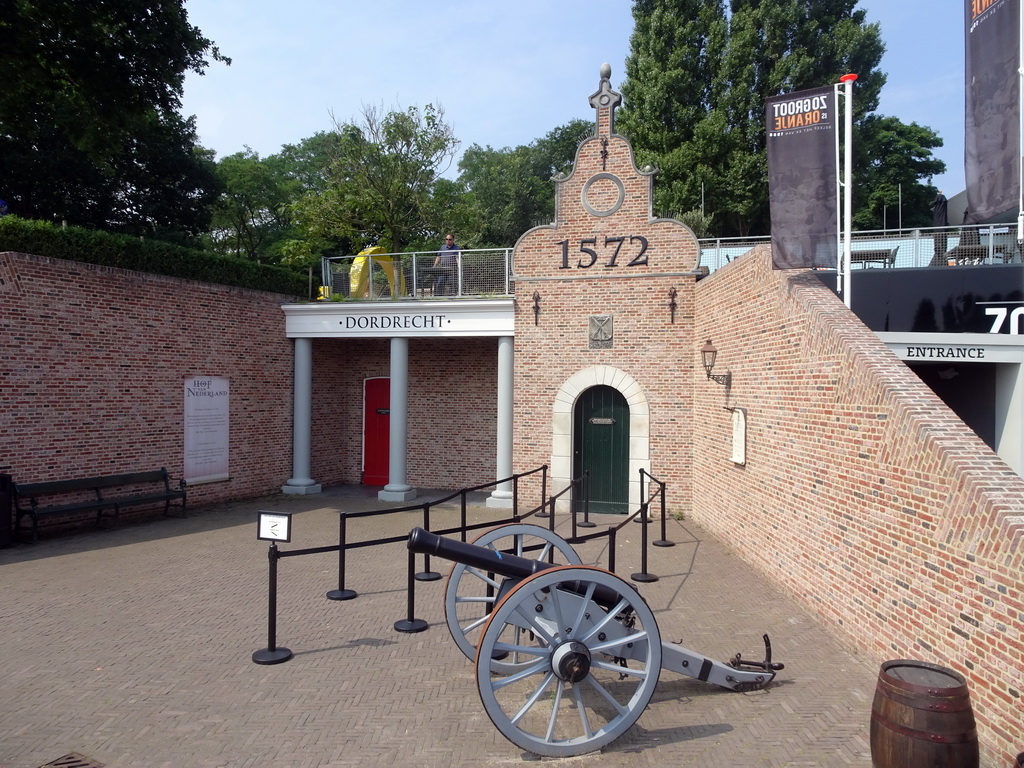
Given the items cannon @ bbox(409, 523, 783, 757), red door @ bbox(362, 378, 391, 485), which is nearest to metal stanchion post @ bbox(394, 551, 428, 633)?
cannon @ bbox(409, 523, 783, 757)

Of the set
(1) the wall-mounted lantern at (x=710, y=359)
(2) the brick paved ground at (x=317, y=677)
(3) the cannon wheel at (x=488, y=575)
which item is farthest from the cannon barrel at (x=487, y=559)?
(1) the wall-mounted lantern at (x=710, y=359)

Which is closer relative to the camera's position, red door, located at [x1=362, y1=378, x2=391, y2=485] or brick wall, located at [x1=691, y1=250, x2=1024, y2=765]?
brick wall, located at [x1=691, y1=250, x2=1024, y2=765]

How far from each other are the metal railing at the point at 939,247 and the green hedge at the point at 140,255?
955 centimetres

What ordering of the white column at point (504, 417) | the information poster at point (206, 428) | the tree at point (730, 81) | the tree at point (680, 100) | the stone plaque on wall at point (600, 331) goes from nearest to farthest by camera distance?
1. the stone plaque on wall at point (600, 331)
2. the information poster at point (206, 428)
3. the white column at point (504, 417)
4. the tree at point (730, 81)
5. the tree at point (680, 100)

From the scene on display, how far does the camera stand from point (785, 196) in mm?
9539

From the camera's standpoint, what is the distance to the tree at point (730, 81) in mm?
24875

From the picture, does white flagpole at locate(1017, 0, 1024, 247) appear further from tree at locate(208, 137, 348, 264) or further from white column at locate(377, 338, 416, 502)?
tree at locate(208, 137, 348, 264)

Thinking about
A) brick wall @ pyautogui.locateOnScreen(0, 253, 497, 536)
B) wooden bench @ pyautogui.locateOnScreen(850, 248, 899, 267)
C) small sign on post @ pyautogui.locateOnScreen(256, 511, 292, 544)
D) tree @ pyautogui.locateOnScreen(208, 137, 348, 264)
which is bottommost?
small sign on post @ pyautogui.locateOnScreen(256, 511, 292, 544)

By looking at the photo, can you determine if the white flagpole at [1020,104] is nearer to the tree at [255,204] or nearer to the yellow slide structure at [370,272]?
the yellow slide structure at [370,272]

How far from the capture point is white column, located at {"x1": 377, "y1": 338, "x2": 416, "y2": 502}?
14.3 m

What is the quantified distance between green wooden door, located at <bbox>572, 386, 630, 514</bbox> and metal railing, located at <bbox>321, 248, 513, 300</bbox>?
288 centimetres

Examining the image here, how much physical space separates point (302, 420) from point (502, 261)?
5.53 meters

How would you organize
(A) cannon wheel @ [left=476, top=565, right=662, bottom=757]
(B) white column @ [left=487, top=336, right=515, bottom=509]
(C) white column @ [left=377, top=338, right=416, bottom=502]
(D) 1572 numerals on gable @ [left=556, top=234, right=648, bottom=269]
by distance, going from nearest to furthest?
(A) cannon wheel @ [left=476, top=565, right=662, bottom=757] < (D) 1572 numerals on gable @ [left=556, top=234, right=648, bottom=269] < (B) white column @ [left=487, top=336, right=515, bottom=509] < (C) white column @ [left=377, top=338, right=416, bottom=502]

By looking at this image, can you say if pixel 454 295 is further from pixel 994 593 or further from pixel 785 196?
pixel 994 593
